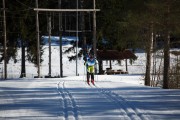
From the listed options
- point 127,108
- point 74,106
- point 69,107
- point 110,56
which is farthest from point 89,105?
point 110,56

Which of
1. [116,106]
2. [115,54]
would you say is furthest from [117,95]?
[115,54]

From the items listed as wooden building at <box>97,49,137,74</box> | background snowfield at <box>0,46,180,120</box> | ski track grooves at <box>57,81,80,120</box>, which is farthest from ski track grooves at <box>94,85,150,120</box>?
wooden building at <box>97,49,137,74</box>

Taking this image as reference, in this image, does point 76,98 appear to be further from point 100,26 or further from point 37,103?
Answer: point 100,26

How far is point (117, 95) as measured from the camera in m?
16.6

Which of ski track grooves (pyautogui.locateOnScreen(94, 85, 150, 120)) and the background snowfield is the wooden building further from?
ski track grooves (pyautogui.locateOnScreen(94, 85, 150, 120))

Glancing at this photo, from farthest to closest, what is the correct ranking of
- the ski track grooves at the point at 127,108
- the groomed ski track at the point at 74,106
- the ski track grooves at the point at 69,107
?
the groomed ski track at the point at 74,106, the ski track grooves at the point at 69,107, the ski track grooves at the point at 127,108

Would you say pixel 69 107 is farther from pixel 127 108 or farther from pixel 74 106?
pixel 127 108

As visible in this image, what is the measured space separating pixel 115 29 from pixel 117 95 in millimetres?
26328

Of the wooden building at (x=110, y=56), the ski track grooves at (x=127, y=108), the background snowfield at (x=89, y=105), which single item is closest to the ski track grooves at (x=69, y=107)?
the background snowfield at (x=89, y=105)

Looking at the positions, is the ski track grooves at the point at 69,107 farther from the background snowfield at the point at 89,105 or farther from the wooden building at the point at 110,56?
the wooden building at the point at 110,56

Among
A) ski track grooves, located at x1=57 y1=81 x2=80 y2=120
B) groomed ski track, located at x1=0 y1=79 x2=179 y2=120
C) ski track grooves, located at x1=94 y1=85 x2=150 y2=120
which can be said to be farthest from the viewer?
groomed ski track, located at x1=0 y1=79 x2=179 y2=120

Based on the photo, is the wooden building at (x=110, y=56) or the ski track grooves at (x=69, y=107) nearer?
the ski track grooves at (x=69, y=107)

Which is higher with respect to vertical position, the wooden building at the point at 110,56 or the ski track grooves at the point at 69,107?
the wooden building at the point at 110,56

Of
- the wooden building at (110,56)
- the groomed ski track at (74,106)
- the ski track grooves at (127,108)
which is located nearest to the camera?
the ski track grooves at (127,108)
